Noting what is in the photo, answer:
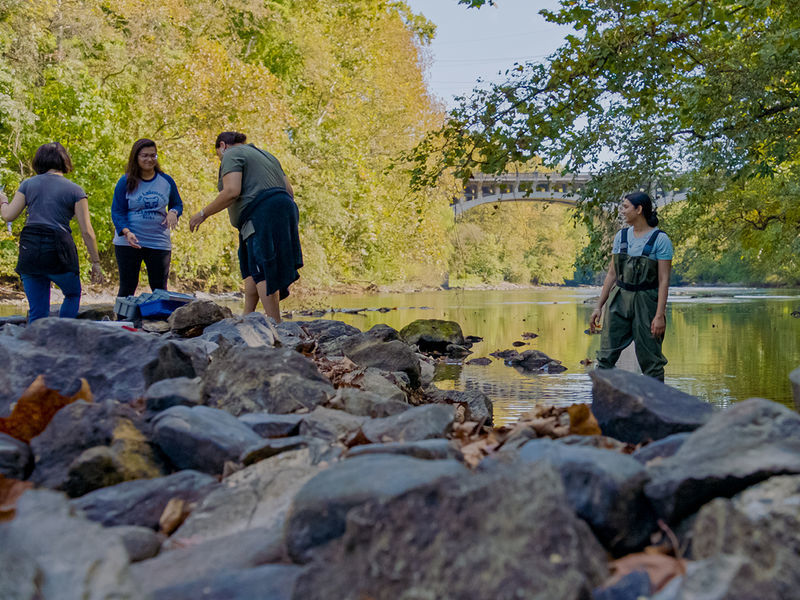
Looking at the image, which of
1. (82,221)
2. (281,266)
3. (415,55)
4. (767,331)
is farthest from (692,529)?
(415,55)

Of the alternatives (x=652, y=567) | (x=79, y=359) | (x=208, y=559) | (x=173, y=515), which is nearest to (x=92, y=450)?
(x=173, y=515)

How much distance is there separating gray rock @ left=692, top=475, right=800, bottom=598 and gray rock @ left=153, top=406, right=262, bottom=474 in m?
1.69

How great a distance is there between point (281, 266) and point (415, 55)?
29.8 metres

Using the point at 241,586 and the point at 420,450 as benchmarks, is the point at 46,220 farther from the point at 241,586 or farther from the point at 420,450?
the point at 241,586

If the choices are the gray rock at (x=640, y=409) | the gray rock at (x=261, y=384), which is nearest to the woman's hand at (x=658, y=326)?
the gray rock at (x=640, y=409)

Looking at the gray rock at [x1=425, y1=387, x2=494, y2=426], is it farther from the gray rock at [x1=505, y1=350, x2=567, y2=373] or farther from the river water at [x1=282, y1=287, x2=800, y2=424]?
the gray rock at [x1=505, y1=350, x2=567, y2=373]

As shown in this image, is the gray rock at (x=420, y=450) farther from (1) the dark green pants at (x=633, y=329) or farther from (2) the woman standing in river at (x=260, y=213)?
(2) the woman standing in river at (x=260, y=213)

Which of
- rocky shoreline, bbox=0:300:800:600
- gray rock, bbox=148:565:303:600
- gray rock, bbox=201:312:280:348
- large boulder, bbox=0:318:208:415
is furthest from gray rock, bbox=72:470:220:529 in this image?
gray rock, bbox=201:312:280:348

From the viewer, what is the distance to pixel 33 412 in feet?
10.8

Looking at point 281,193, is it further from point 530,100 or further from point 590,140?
point 590,140

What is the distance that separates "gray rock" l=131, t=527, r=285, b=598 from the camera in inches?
82.7

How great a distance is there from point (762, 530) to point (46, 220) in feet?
20.7

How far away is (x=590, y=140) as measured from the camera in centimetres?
1088

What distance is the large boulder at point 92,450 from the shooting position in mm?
2805
